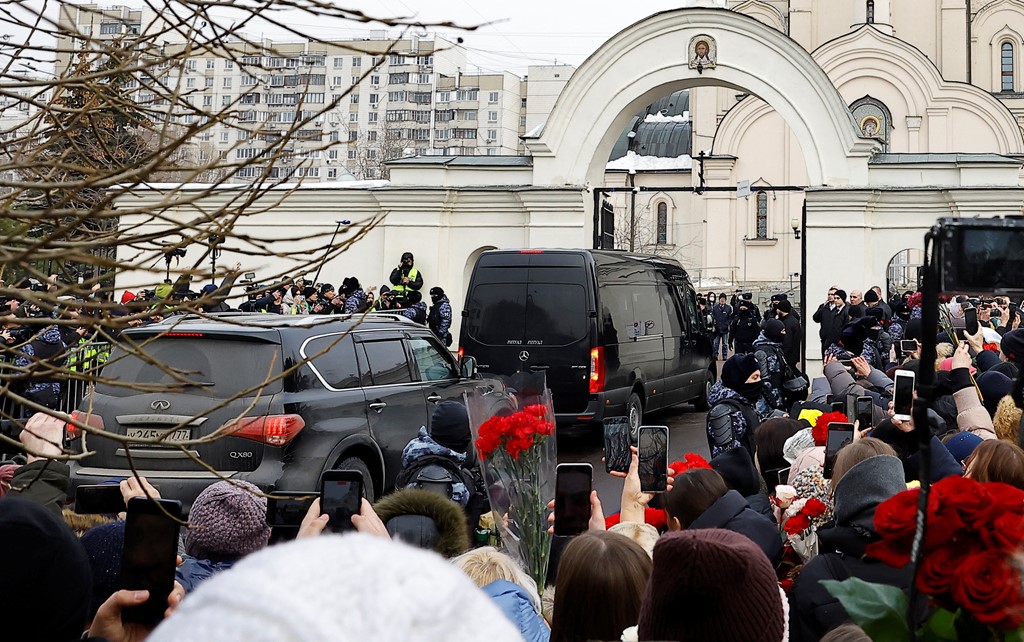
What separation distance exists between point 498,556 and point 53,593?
153 centimetres

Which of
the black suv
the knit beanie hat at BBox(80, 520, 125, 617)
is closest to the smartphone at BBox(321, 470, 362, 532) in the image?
the knit beanie hat at BBox(80, 520, 125, 617)

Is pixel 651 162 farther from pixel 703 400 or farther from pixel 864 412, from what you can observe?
pixel 864 412

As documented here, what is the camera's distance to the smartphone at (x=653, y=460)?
5270mm

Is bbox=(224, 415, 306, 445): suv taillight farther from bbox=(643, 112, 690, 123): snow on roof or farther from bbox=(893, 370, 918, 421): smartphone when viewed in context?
bbox=(643, 112, 690, 123): snow on roof

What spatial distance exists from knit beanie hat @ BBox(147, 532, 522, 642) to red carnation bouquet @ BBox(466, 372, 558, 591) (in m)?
4.13

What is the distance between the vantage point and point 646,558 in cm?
336

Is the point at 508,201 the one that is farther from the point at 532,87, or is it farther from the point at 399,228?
the point at 532,87

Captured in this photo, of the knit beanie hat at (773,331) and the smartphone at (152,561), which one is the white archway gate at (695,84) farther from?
the smartphone at (152,561)

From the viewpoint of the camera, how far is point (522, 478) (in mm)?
5285

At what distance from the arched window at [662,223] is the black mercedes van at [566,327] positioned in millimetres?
51904

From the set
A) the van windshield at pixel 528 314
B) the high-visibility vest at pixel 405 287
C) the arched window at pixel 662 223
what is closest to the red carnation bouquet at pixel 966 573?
the van windshield at pixel 528 314

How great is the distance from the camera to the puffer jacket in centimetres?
319

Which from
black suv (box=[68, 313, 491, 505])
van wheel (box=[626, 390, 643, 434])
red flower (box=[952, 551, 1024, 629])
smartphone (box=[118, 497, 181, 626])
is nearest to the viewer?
red flower (box=[952, 551, 1024, 629])

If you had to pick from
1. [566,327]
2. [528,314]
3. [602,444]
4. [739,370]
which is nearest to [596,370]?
[566,327]
